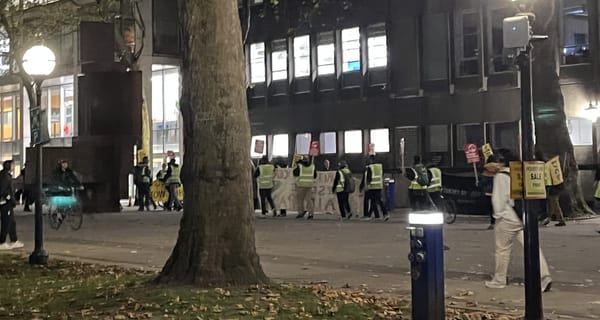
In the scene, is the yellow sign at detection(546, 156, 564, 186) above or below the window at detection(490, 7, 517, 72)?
below

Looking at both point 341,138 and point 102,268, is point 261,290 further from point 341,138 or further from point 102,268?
point 341,138

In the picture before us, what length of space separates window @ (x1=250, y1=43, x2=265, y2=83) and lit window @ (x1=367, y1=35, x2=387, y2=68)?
6783 millimetres

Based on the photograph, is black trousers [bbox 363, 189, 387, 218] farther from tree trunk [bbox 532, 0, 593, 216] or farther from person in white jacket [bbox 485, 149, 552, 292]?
person in white jacket [bbox 485, 149, 552, 292]

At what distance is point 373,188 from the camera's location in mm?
26000

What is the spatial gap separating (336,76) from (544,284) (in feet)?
93.9

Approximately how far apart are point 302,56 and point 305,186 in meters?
15.0

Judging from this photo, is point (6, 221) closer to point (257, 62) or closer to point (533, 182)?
point (533, 182)

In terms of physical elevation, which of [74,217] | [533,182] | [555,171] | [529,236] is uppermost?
[555,171]

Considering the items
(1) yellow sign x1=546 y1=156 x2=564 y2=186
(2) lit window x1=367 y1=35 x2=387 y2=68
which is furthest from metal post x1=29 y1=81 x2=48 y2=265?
(2) lit window x1=367 y1=35 x2=387 y2=68

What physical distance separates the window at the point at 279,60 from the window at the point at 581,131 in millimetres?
14905

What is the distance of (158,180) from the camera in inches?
1334

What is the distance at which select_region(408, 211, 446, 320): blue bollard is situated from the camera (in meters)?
7.65

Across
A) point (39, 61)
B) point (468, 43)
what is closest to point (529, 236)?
point (39, 61)

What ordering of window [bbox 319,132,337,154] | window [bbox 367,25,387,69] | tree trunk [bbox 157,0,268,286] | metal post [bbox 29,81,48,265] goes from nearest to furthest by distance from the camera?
tree trunk [bbox 157,0,268,286], metal post [bbox 29,81,48,265], window [bbox 367,25,387,69], window [bbox 319,132,337,154]
